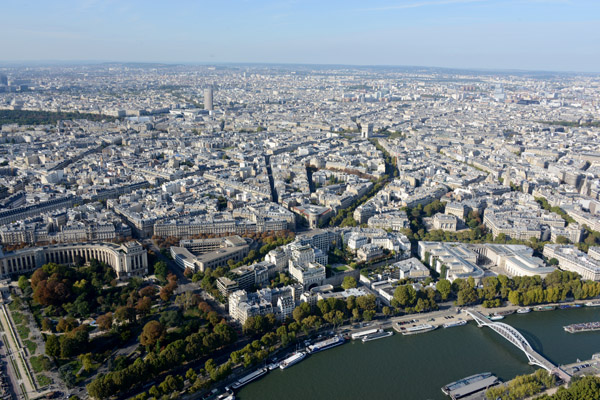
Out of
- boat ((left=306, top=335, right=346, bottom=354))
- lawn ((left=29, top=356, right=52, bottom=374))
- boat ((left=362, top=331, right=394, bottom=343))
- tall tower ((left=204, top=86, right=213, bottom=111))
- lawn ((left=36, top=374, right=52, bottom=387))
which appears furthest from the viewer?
tall tower ((left=204, top=86, right=213, bottom=111))

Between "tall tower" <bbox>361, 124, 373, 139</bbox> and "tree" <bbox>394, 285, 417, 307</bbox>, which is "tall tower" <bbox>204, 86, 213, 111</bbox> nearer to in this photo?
"tall tower" <bbox>361, 124, 373, 139</bbox>

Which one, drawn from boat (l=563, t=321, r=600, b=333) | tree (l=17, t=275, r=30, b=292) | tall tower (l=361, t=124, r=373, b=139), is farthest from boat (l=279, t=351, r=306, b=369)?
tall tower (l=361, t=124, r=373, b=139)

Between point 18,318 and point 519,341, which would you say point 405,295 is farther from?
point 18,318

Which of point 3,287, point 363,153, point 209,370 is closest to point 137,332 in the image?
point 209,370

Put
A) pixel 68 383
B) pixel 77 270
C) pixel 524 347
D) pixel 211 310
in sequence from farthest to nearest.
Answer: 1. pixel 77 270
2. pixel 211 310
3. pixel 524 347
4. pixel 68 383

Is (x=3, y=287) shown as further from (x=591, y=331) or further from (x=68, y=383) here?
(x=591, y=331)

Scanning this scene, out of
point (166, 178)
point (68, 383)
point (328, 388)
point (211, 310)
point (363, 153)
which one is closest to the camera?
point (68, 383)

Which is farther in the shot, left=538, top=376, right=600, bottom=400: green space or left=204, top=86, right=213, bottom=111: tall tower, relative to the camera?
left=204, top=86, right=213, bottom=111: tall tower
